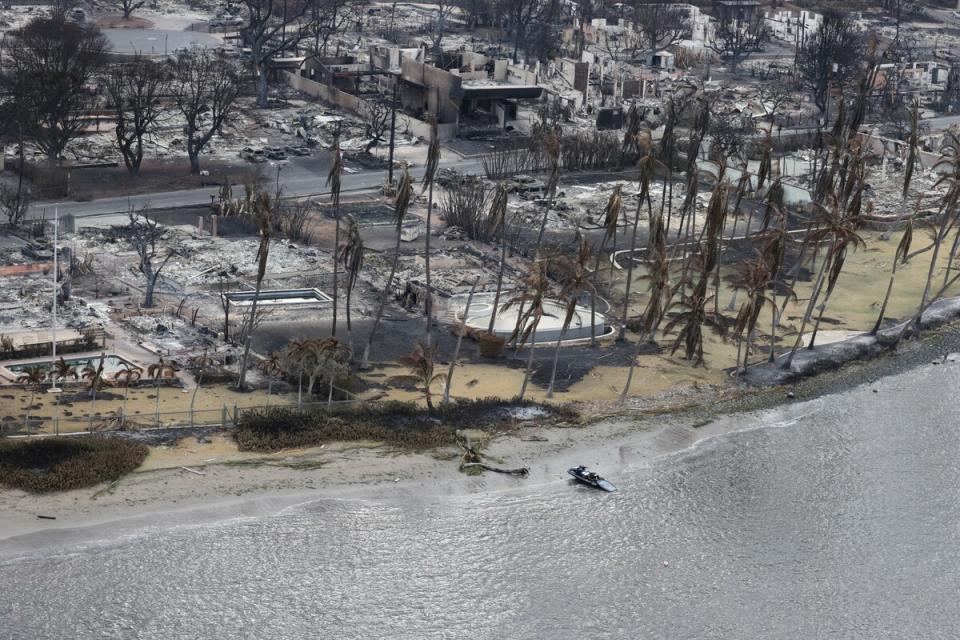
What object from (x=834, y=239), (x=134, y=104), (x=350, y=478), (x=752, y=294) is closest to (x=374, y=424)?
(x=350, y=478)

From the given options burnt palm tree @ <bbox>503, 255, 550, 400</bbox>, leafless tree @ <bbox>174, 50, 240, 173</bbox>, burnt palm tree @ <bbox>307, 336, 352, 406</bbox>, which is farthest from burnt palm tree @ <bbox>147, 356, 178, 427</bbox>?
leafless tree @ <bbox>174, 50, 240, 173</bbox>

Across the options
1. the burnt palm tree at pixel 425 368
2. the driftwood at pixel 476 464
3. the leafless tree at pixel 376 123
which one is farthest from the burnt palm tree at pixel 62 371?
the leafless tree at pixel 376 123

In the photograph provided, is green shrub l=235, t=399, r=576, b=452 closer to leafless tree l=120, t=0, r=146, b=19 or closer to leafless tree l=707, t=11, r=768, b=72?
leafless tree l=707, t=11, r=768, b=72

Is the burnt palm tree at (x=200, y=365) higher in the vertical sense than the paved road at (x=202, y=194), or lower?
higher

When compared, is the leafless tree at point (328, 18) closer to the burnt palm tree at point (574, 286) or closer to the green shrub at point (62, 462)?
the burnt palm tree at point (574, 286)

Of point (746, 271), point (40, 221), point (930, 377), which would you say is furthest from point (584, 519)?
point (40, 221)

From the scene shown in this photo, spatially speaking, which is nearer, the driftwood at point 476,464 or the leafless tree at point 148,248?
the driftwood at point 476,464
